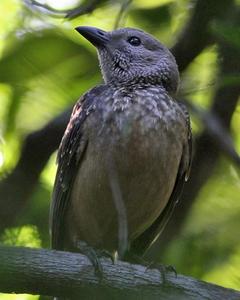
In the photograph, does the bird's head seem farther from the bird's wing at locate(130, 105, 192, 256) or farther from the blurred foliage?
the blurred foliage

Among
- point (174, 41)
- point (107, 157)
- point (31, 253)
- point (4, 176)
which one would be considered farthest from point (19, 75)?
point (174, 41)

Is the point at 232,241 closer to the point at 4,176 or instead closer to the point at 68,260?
the point at 68,260

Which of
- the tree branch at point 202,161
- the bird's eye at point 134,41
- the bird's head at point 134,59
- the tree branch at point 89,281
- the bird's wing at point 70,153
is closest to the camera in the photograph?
the tree branch at point 89,281

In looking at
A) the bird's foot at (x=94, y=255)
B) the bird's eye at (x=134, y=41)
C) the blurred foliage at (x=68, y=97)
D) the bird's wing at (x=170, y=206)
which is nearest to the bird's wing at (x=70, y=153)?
the bird's foot at (x=94, y=255)

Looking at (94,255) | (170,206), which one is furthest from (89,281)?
(170,206)

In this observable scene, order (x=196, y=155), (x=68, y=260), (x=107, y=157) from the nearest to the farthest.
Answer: (x=68, y=260)
(x=107, y=157)
(x=196, y=155)

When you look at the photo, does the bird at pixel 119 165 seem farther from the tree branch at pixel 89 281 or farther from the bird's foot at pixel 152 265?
the tree branch at pixel 89 281
